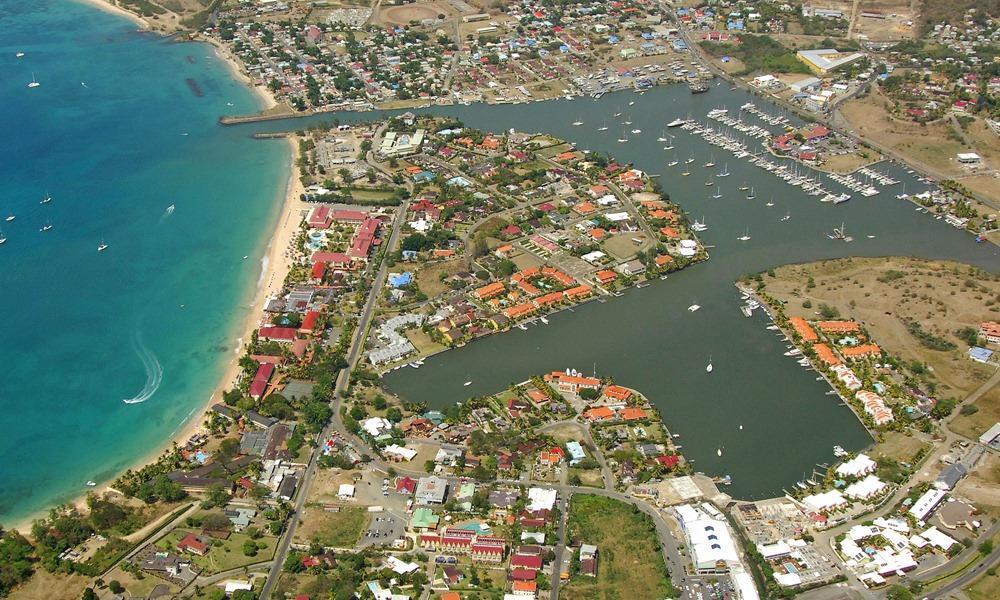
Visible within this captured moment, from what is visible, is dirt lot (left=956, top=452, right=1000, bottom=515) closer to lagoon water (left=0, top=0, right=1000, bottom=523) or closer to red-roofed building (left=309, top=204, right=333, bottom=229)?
lagoon water (left=0, top=0, right=1000, bottom=523)

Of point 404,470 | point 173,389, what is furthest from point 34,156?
point 404,470

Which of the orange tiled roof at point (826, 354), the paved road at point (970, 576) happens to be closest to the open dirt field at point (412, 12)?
the orange tiled roof at point (826, 354)

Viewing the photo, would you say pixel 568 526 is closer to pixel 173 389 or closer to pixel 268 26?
pixel 173 389

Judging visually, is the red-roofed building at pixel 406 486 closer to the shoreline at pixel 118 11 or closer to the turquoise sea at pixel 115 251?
the turquoise sea at pixel 115 251

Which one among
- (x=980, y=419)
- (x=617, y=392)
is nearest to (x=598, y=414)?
(x=617, y=392)

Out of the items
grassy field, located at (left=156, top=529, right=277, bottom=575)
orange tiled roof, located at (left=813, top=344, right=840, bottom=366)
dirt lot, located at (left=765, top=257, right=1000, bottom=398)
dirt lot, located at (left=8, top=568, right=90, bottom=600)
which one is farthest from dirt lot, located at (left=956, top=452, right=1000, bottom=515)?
dirt lot, located at (left=8, top=568, right=90, bottom=600)

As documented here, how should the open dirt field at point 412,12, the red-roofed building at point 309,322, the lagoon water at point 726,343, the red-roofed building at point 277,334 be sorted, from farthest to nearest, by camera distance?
the open dirt field at point 412,12 < the red-roofed building at point 309,322 < the red-roofed building at point 277,334 < the lagoon water at point 726,343
